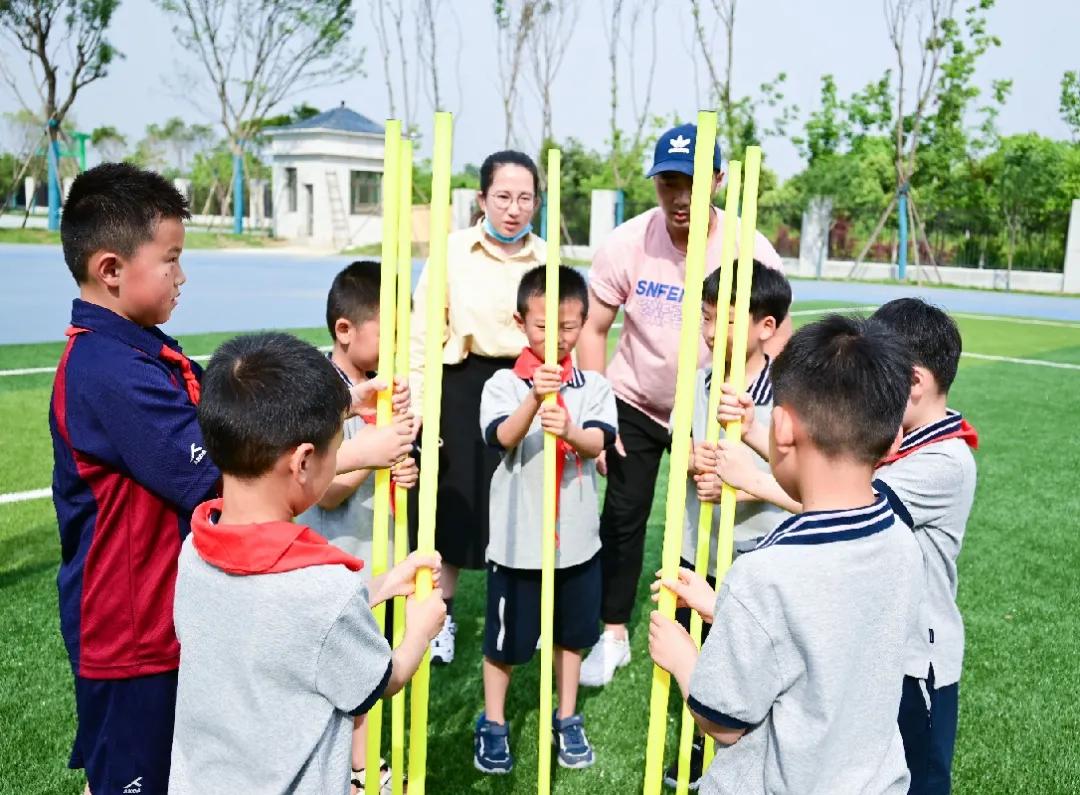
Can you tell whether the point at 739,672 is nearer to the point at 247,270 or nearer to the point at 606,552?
the point at 606,552

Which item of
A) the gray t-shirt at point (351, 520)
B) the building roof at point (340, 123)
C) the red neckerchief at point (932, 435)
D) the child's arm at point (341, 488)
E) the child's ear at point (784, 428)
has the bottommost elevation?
the gray t-shirt at point (351, 520)

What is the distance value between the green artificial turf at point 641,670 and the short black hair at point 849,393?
1.87 meters

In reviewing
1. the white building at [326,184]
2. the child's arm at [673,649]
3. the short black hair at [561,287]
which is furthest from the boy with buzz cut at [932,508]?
the white building at [326,184]

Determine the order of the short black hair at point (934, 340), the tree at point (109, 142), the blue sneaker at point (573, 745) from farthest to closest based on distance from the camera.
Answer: the tree at point (109, 142)
the blue sneaker at point (573, 745)
the short black hair at point (934, 340)

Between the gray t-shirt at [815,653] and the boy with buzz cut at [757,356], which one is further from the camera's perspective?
the boy with buzz cut at [757,356]

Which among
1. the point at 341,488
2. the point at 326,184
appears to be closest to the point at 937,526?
the point at 341,488

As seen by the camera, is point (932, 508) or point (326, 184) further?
point (326, 184)

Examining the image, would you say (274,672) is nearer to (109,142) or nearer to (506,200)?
(506,200)

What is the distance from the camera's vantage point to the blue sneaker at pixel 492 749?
127 inches

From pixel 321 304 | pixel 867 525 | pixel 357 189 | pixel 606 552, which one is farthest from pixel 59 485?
pixel 357 189

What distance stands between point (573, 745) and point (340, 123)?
36969 millimetres

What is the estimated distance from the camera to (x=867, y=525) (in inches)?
66.4

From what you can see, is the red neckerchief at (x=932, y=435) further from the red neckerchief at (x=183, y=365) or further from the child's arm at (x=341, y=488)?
the red neckerchief at (x=183, y=365)

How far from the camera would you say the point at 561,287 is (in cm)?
308
